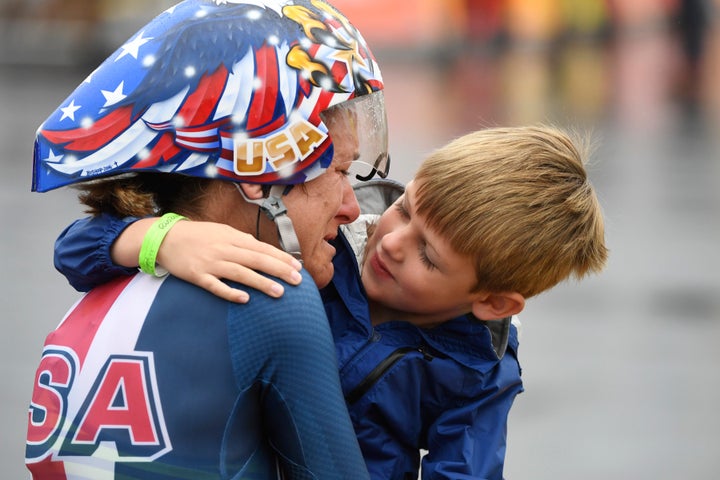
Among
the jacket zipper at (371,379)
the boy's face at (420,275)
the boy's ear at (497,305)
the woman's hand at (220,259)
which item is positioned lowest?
the jacket zipper at (371,379)

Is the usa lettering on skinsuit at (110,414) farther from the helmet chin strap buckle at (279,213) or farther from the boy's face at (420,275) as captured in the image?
the boy's face at (420,275)

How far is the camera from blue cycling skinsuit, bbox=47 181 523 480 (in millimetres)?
2648

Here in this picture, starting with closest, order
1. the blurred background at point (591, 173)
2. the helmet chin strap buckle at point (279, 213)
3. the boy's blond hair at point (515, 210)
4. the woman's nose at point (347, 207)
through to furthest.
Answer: the helmet chin strap buckle at point (279, 213) → the woman's nose at point (347, 207) → the boy's blond hair at point (515, 210) → the blurred background at point (591, 173)

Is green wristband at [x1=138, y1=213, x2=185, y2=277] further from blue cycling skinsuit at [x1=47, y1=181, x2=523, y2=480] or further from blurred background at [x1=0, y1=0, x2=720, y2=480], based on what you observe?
blurred background at [x1=0, y1=0, x2=720, y2=480]

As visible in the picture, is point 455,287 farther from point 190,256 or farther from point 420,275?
point 190,256

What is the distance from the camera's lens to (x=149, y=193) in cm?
246

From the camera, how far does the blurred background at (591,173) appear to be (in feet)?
20.1

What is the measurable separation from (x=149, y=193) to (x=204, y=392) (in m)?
0.50

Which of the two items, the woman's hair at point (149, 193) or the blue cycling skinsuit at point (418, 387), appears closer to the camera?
the woman's hair at point (149, 193)

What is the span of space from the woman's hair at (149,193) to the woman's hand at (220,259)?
149mm

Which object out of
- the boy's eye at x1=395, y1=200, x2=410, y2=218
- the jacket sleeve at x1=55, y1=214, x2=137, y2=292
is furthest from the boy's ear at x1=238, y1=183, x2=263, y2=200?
the boy's eye at x1=395, y1=200, x2=410, y2=218

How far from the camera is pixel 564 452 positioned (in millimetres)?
5840

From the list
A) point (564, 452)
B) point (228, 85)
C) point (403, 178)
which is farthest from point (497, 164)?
point (403, 178)

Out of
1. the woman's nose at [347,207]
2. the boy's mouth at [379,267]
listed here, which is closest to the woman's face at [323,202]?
the woman's nose at [347,207]
